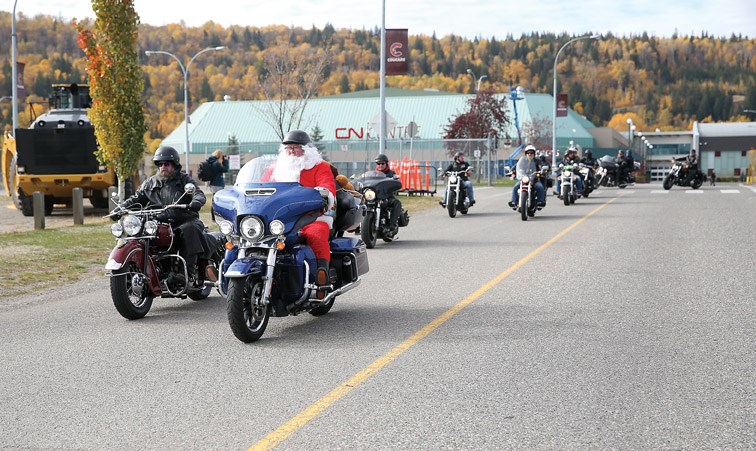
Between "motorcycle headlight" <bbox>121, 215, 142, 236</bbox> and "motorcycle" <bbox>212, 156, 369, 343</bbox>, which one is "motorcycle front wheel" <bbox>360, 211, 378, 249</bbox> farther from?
"motorcycle" <bbox>212, 156, 369, 343</bbox>

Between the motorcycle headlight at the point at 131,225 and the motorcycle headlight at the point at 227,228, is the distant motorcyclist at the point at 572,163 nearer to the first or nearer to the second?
the motorcycle headlight at the point at 131,225

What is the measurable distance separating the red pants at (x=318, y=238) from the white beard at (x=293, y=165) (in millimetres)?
487

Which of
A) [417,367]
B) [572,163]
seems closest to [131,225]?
[417,367]

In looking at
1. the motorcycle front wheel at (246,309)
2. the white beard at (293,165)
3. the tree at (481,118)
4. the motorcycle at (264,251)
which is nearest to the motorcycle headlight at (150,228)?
the motorcycle at (264,251)

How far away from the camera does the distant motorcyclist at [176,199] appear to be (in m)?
10.3

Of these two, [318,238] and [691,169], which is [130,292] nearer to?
[318,238]

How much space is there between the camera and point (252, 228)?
26.7 feet

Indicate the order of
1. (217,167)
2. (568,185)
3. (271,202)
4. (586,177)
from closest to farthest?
(271,202) < (217,167) < (568,185) < (586,177)

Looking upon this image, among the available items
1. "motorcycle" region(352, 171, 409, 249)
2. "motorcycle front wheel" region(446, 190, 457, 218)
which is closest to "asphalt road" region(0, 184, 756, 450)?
"motorcycle" region(352, 171, 409, 249)

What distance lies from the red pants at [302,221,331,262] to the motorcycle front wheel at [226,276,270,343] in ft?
2.61

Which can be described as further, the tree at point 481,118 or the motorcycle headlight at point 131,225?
the tree at point 481,118

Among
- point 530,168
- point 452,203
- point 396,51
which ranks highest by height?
point 396,51

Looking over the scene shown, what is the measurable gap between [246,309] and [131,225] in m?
2.31

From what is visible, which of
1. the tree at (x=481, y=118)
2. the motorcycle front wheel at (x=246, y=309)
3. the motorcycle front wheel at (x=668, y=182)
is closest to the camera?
the motorcycle front wheel at (x=246, y=309)
